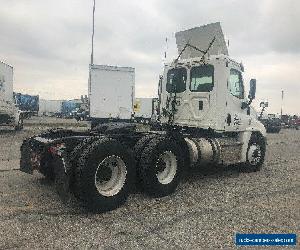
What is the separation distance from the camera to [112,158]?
6199 mm

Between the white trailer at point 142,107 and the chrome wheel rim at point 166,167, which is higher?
the white trailer at point 142,107

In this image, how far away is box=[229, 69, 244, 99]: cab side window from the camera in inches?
368

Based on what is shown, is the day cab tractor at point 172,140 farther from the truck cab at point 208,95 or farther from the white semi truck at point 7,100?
the white semi truck at point 7,100

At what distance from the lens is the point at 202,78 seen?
9.46 meters

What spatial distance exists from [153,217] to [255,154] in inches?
218

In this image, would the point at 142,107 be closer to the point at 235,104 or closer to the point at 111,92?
the point at 111,92

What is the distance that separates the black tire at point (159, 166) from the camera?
686 centimetres

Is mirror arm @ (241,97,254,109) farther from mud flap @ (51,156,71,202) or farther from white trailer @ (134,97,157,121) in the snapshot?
white trailer @ (134,97,157,121)

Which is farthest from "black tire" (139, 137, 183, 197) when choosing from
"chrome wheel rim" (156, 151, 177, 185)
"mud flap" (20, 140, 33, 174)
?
"mud flap" (20, 140, 33, 174)

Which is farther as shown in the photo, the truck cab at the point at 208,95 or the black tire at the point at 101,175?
the truck cab at the point at 208,95

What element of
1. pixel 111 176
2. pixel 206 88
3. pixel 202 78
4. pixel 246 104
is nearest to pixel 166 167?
pixel 111 176

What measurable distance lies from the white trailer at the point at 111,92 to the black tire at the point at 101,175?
13.6m

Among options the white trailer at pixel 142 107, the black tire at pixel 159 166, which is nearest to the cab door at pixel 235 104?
the black tire at pixel 159 166

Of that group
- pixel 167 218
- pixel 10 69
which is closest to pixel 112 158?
pixel 167 218
